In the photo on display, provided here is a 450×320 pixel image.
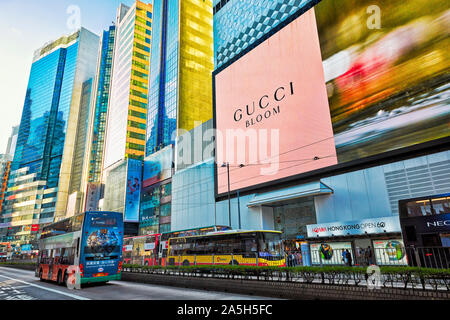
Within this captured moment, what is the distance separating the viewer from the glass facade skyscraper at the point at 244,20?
37406mm

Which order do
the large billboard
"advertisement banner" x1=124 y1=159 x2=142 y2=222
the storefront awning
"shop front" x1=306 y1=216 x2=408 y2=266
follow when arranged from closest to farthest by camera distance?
"shop front" x1=306 y1=216 x2=408 y2=266, the large billboard, the storefront awning, "advertisement banner" x1=124 y1=159 x2=142 y2=222

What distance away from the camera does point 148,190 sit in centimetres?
7131

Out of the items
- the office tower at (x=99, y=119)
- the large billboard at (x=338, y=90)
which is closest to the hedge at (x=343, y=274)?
the large billboard at (x=338, y=90)

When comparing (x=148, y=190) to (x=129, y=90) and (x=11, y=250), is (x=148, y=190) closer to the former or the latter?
(x=129, y=90)

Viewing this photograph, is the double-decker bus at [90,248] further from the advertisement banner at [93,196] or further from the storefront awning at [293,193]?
the advertisement banner at [93,196]

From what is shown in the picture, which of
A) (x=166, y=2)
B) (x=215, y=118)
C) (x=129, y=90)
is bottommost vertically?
(x=215, y=118)

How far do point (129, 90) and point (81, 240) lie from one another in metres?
84.7

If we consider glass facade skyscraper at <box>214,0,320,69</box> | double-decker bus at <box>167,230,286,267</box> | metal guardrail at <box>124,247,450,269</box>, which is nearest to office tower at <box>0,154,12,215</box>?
glass facade skyscraper at <box>214,0,320,69</box>

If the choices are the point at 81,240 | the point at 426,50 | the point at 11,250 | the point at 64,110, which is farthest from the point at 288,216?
the point at 64,110

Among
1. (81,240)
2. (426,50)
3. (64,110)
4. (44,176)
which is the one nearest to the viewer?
(81,240)

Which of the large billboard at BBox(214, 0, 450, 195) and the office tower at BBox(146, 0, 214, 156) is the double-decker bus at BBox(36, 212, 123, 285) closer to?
the large billboard at BBox(214, 0, 450, 195)

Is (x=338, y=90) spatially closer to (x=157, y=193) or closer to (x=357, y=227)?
(x=357, y=227)

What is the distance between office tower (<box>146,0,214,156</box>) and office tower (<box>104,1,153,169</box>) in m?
10.5

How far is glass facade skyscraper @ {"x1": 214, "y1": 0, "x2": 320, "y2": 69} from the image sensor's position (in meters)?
37.4
